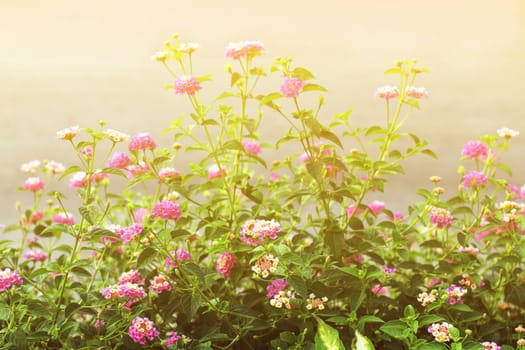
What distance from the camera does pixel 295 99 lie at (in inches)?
86.3

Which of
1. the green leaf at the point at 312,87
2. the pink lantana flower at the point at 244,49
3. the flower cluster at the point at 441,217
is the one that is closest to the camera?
the green leaf at the point at 312,87

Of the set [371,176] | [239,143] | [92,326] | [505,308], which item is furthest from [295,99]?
[505,308]

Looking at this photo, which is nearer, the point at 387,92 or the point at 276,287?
the point at 276,287

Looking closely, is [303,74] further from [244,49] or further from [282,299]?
[282,299]

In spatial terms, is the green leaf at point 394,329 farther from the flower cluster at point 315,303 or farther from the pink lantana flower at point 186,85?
the pink lantana flower at point 186,85

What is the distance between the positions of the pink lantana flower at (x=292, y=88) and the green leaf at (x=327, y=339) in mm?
700

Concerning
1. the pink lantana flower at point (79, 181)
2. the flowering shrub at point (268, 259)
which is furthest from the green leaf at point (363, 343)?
the pink lantana flower at point (79, 181)

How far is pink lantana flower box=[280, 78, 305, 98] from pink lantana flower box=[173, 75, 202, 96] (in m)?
0.29

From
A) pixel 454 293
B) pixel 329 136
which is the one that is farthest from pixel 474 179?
pixel 329 136

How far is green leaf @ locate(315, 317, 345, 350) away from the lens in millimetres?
1916

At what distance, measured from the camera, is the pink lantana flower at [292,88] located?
2.17 meters

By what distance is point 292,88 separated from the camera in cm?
217

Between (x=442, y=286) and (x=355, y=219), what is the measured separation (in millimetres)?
369

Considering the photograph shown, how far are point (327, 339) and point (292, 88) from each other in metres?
0.75
